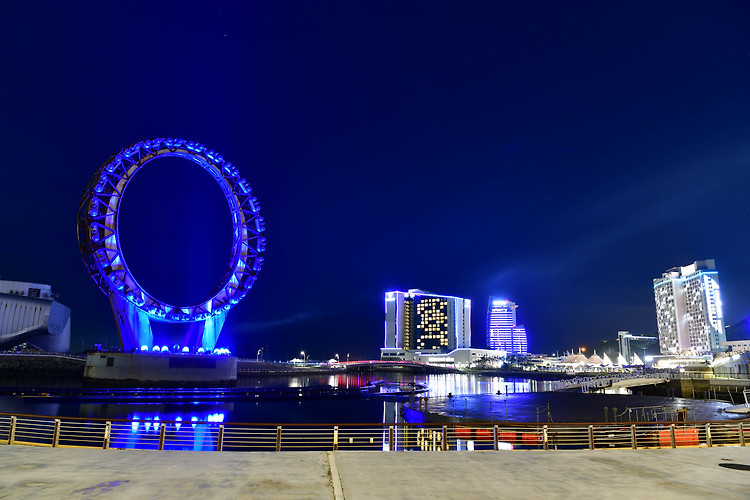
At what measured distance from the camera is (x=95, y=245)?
70.7 meters

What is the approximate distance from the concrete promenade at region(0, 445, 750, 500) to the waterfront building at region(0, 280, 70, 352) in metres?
141

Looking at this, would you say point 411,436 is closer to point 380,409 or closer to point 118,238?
point 380,409

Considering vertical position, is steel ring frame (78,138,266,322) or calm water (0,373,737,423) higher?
steel ring frame (78,138,266,322)

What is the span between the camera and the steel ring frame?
234ft

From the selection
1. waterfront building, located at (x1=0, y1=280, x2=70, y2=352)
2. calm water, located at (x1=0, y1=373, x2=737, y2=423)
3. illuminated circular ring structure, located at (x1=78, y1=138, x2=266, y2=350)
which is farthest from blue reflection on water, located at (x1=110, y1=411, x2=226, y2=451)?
waterfront building, located at (x1=0, y1=280, x2=70, y2=352)

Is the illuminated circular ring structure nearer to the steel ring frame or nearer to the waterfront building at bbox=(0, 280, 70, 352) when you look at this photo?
the steel ring frame

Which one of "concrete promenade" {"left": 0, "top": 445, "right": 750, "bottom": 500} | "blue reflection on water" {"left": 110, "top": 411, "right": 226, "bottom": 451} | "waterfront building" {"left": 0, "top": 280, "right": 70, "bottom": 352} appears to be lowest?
"blue reflection on water" {"left": 110, "top": 411, "right": 226, "bottom": 451}

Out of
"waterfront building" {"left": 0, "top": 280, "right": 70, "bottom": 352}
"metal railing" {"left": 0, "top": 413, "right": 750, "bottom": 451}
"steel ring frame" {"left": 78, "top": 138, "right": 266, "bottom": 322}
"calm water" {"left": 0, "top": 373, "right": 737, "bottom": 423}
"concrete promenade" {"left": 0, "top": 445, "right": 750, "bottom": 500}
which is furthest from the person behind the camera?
"waterfront building" {"left": 0, "top": 280, "right": 70, "bottom": 352}

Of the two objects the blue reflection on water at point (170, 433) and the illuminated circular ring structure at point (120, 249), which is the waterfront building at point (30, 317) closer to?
the illuminated circular ring structure at point (120, 249)

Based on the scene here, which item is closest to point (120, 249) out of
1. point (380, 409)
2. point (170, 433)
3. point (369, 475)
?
point (380, 409)

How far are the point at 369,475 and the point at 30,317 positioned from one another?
152 meters

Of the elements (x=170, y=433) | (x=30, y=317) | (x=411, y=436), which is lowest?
(x=170, y=433)

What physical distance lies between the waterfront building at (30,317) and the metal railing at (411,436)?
11513cm

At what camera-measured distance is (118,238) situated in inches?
2891
